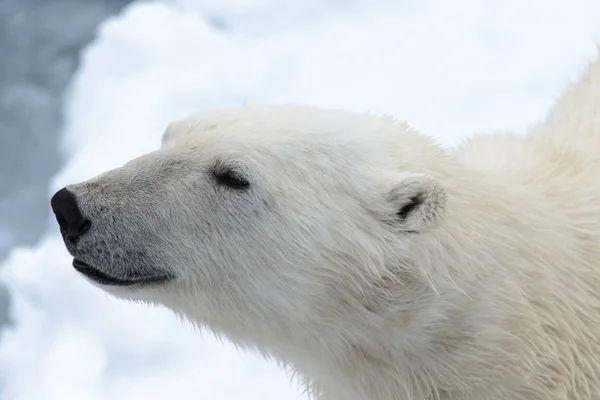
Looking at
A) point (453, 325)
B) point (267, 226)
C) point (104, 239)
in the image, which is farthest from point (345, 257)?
point (104, 239)

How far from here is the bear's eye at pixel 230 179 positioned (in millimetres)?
1952

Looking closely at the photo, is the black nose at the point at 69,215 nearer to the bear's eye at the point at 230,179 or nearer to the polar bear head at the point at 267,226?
the polar bear head at the point at 267,226

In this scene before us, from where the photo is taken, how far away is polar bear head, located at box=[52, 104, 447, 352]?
75.9 inches

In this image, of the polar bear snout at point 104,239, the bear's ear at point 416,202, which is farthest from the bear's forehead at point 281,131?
the polar bear snout at point 104,239

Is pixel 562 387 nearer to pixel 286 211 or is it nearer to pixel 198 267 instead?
pixel 286 211

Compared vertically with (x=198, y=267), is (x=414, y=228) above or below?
below

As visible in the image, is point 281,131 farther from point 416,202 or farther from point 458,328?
point 458,328

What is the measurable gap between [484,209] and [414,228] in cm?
22

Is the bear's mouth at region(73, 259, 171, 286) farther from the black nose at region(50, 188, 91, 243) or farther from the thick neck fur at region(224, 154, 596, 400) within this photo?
the thick neck fur at region(224, 154, 596, 400)

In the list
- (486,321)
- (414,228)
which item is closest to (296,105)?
(414,228)

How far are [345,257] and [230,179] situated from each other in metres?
0.35

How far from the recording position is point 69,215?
194cm

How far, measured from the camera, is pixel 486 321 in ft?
6.46

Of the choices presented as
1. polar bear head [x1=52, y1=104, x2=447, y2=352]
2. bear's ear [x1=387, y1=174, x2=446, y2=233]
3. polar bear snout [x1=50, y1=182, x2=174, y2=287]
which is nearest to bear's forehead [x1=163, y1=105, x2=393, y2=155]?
polar bear head [x1=52, y1=104, x2=447, y2=352]
